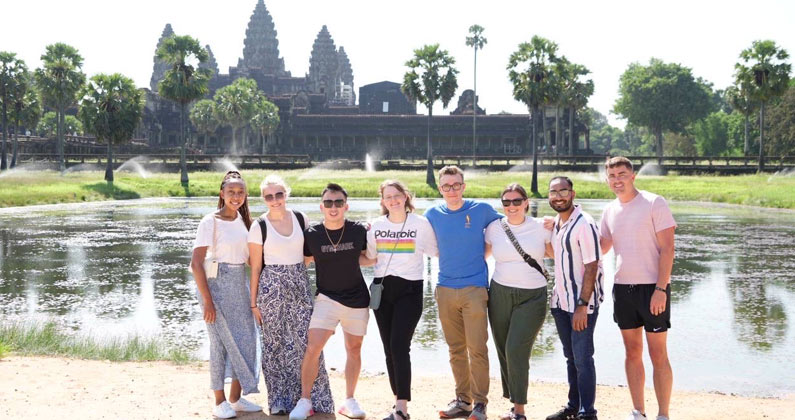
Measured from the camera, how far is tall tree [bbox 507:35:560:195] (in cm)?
4806

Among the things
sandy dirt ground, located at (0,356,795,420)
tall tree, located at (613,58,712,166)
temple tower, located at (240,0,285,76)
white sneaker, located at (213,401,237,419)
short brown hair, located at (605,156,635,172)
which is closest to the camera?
short brown hair, located at (605,156,635,172)

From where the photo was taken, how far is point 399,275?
22.1 feet

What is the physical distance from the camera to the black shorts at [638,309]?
256 inches

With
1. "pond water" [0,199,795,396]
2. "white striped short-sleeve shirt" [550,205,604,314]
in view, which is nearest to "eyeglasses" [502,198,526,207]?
"white striped short-sleeve shirt" [550,205,604,314]

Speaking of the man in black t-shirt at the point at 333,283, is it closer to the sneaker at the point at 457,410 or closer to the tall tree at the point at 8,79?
the sneaker at the point at 457,410

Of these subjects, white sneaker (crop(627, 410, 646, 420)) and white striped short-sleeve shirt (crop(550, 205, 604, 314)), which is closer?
white striped short-sleeve shirt (crop(550, 205, 604, 314))

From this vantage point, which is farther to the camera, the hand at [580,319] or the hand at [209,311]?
the hand at [209,311]

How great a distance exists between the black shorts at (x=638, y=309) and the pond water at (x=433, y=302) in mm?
2793

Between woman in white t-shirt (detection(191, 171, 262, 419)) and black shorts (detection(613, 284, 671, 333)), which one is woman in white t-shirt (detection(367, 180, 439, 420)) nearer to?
woman in white t-shirt (detection(191, 171, 262, 419))

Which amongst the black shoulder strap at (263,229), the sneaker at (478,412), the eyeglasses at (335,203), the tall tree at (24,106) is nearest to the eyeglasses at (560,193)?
the eyeglasses at (335,203)

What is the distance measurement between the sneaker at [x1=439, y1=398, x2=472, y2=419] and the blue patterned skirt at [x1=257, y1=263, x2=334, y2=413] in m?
0.87

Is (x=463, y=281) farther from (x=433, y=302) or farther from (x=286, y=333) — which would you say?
(x=433, y=302)

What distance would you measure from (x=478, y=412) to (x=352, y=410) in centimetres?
96

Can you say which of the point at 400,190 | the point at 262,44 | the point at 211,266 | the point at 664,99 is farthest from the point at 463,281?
the point at 262,44
